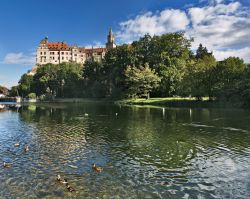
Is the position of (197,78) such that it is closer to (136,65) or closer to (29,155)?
(136,65)

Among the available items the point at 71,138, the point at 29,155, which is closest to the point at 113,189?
the point at 29,155

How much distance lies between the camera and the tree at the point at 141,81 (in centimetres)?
12075

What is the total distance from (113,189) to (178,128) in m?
30.3

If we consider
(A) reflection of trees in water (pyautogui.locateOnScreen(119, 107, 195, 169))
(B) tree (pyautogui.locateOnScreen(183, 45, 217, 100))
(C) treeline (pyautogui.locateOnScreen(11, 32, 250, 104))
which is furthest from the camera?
(B) tree (pyautogui.locateOnScreen(183, 45, 217, 100))

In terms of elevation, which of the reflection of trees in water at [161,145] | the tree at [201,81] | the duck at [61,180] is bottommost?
the duck at [61,180]

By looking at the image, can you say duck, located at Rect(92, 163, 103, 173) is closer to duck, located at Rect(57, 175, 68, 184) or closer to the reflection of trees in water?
duck, located at Rect(57, 175, 68, 184)

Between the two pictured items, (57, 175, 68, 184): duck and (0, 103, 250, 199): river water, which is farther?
(57, 175, 68, 184): duck

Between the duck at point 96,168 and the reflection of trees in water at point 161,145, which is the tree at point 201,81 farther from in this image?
the duck at point 96,168

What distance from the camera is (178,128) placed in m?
49.7

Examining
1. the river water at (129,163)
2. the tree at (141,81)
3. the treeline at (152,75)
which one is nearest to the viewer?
the river water at (129,163)

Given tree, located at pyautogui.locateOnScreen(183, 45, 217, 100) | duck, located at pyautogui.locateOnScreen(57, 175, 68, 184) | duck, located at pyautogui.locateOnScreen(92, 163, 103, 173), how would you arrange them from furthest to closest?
tree, located at pyautogui.locateOnScreen(183, 45, 217, 100) < duck, located at pyautogui.locateOnScreen(92, 163, 103, 173) < duck, located at pyautogui.locateOnScreen(57, 175, 68, 184)

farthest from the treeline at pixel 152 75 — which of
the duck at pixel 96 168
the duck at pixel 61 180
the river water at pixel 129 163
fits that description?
the duck at pixel 61 180

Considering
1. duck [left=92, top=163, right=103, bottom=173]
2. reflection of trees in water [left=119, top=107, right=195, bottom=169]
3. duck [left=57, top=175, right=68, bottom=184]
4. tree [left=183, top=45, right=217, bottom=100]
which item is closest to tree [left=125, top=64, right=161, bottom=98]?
tree [left=183, top=45, right=217, bottom=100]

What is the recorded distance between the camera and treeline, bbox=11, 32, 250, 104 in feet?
306
